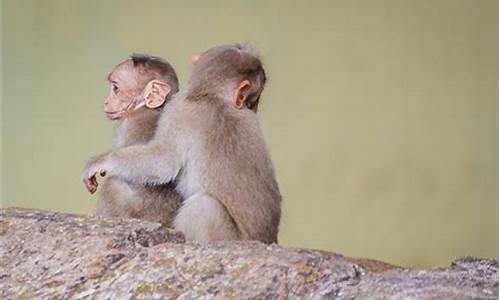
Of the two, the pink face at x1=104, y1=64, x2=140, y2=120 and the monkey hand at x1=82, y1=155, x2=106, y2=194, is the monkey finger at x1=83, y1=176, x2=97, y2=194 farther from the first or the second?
the pink face at x1=104, y1=64, x2=140, y2=120

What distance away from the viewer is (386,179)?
4.42m

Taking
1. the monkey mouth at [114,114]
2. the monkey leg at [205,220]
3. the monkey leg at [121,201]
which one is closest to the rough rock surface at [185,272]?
the monkey leg at [205,220]

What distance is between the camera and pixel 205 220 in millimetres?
3098

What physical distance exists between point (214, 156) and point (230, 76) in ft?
0.70

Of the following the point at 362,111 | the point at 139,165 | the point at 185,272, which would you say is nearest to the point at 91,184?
the point at 139,165

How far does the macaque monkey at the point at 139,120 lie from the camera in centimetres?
324

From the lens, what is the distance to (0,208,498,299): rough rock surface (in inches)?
99.5

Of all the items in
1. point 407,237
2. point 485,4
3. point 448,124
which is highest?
point 485,4

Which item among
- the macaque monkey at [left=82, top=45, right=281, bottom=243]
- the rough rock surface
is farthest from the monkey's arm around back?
the rough rock surface

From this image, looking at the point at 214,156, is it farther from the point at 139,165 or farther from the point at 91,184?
the point at 91,184

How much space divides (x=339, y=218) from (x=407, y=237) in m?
0.26

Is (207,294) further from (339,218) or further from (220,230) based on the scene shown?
(339,218)

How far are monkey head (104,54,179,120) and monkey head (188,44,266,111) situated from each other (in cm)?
10

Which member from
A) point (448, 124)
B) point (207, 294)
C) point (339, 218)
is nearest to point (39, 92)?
point (339, 218)
